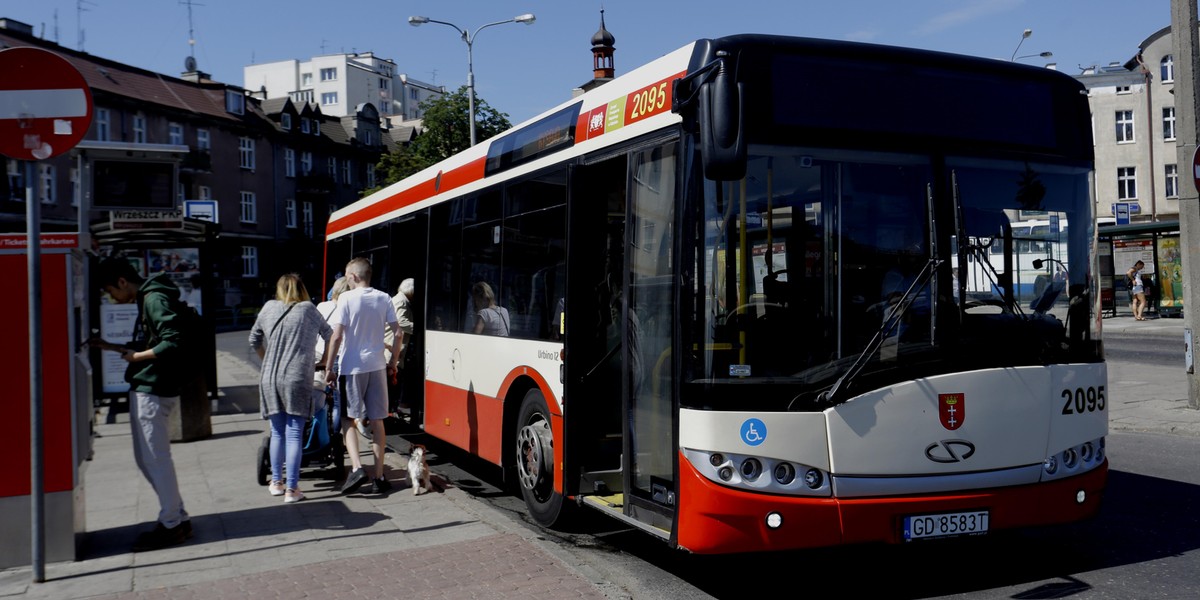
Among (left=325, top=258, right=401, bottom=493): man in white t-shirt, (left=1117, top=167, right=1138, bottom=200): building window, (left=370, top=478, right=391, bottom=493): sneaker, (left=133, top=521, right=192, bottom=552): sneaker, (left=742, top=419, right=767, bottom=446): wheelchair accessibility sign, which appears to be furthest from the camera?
(left=1117, top=167, right=1138, bottom=200): building window

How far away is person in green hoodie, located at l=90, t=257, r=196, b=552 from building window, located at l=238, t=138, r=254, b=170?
57.7m

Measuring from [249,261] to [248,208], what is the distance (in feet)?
10.2

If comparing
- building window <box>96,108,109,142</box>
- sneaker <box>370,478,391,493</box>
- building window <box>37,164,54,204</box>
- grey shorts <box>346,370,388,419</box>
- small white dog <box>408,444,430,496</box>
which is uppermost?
building window <box>96,108,109,142</box>

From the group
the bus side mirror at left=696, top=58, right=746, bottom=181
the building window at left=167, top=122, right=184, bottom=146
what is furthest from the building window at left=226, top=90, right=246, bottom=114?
the bus side mirror at left=696, top=58, right=746, bottom=181

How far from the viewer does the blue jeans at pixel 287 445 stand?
327 inches

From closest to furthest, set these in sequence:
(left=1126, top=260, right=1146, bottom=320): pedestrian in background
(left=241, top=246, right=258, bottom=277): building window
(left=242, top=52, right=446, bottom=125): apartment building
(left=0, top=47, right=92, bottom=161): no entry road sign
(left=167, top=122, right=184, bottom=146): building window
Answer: (left=0, top=47, right=92, bottom=161): no entry road sign, (left=1126, top=260, right=1146, bottom=320): pedestrian in background, (left=167, top=122, right=184, bottom=146): building window, (left=241, top=246, right=258, bottom=277): building window, (left=242, top=52, right=446, bottom=125): apartment building

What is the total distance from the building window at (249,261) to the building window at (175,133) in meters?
7.68

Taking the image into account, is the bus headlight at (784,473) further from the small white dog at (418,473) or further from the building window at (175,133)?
the building window at (175,133)

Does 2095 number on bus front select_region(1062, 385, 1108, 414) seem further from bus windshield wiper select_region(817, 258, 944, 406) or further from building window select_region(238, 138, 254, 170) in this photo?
building window select_region(238, 138, 254, 170)

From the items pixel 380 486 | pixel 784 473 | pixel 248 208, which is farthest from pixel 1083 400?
pixel 248 208

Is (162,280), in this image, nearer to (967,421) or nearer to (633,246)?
(633,246)

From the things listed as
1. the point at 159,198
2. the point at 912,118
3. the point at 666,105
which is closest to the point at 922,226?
the point at 912,118

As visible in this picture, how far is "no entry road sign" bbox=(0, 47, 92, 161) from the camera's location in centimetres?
600

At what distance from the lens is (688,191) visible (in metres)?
5.53
